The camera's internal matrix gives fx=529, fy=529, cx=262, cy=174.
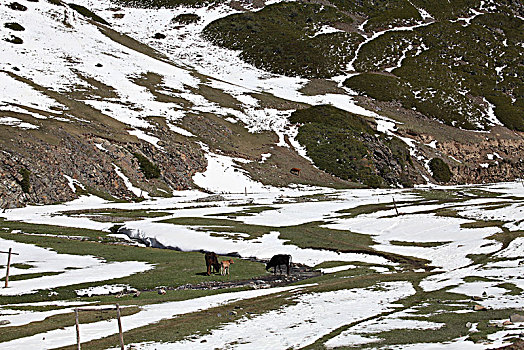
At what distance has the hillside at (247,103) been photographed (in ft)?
244

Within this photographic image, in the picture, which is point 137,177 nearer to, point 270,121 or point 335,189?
point 335,189

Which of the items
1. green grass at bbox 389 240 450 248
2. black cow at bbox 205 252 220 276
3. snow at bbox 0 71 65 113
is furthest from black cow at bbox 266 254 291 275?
snow at bbox 0 71 65 113

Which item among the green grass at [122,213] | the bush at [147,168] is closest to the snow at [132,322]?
the green grass at [122,213]

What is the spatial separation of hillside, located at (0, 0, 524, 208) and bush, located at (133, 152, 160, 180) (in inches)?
7.6

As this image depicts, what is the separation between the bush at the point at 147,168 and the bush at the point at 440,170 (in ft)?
203

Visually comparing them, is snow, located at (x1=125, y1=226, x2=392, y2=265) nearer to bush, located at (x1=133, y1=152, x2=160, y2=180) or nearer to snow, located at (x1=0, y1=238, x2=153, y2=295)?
snow, located at (x1=0, y1=238, x2=153, y2=295)

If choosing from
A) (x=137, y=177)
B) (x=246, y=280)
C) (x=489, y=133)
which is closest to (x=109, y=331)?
(x=246, y=280)

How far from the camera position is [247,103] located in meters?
123

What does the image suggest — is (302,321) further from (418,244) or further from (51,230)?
(51,230)

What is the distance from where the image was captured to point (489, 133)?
438 ft

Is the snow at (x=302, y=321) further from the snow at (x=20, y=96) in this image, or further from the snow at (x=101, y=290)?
the snow at (x=20, y=96)

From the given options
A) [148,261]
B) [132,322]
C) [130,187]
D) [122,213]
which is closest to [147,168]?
[130,187]

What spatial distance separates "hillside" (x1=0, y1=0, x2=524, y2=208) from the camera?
74312mm

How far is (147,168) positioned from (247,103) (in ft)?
166
